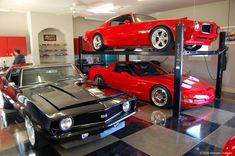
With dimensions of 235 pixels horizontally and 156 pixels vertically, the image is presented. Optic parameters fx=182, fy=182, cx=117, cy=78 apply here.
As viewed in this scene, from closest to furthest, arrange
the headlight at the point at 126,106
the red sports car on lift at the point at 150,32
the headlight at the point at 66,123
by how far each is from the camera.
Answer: the headlight at the point at 66,123, the headlight at the point at 126,106, the red sports car on lift at the point at 150,32

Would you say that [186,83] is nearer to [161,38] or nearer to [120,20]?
[161,38]

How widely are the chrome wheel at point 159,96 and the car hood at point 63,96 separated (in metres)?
1.68

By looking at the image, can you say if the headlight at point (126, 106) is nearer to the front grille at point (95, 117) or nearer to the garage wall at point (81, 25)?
the front grille at point (95, 117)

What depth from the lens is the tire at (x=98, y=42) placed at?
5.73 m

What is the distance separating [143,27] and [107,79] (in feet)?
6.64

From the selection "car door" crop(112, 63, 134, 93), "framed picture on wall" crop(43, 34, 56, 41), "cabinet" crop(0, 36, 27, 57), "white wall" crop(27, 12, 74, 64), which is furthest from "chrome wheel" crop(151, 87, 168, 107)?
"framed picture on wall" crop(43, 34, 56, 41)

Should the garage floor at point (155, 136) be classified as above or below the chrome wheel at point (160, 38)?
below

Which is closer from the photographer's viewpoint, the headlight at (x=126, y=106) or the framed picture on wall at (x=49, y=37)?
the headlight at (x=126, y=106)

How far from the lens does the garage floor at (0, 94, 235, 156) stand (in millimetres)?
2600

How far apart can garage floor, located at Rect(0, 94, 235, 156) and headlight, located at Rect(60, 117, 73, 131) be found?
554mm

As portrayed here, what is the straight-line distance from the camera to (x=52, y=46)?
9.25 meters

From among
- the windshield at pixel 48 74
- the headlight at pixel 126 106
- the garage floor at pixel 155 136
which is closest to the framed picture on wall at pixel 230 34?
the garage floor at pixel 155 136

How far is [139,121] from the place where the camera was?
369cm

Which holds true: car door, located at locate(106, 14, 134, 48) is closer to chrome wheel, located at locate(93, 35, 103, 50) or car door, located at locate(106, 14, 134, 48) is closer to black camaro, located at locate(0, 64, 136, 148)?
chrome wheel, located at locate(93, 35, 103, 50)
